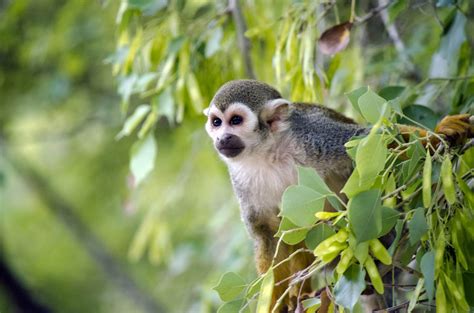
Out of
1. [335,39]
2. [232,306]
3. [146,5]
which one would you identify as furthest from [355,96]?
[146,5]

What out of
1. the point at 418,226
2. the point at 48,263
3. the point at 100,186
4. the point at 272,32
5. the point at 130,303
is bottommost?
the point at 130,303

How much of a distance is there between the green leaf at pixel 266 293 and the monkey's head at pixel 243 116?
121 centimetres

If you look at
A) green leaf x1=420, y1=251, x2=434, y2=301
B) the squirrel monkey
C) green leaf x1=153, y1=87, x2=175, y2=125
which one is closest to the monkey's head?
the squirrel monkey

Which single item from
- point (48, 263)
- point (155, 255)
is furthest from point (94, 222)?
point (155, 255)

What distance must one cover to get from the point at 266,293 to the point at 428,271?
0.51 m

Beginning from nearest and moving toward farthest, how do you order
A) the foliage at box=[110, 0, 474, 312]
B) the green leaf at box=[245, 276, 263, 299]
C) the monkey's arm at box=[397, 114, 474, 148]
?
1. the foliage at box=[110, 0, 474, 312]
2. the green leaf at box=[245, 276, 263, 299]
3. the monkey's arm at box=[397, 114, 474, 148]

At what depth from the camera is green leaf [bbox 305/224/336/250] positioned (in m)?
2.56

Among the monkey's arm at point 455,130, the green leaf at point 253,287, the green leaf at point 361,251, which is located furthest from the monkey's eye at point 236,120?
the green leaf at point 361,251

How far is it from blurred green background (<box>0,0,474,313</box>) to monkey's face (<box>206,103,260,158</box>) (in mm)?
279

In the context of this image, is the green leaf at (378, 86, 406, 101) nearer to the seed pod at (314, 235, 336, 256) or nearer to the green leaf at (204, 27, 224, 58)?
the green leaf at (204, 27, 224, 58)

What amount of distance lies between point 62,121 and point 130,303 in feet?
7.25

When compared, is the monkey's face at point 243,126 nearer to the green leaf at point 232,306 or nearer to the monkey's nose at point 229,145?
the monkey's nose at point 229,145

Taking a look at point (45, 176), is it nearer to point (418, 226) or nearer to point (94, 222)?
point (94, 222)

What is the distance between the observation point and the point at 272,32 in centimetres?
435
